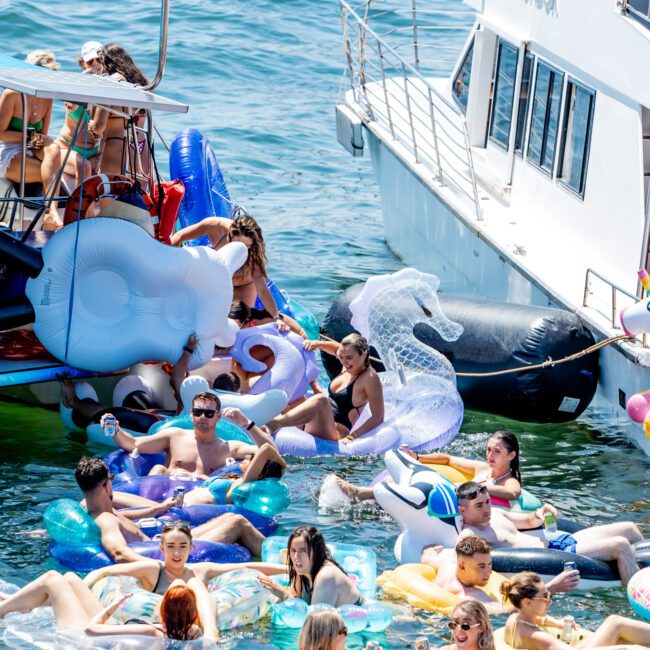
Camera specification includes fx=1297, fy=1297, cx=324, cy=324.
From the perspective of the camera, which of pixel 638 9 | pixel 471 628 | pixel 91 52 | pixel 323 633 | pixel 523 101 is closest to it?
pixel 323 633

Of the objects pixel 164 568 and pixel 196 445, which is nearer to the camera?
pixel 164 568

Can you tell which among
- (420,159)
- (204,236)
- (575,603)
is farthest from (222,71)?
(575,603)

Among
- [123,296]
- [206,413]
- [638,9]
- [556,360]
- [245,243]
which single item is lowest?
[206,413]

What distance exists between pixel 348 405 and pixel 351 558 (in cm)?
254

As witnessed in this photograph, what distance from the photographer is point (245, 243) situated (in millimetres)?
10531

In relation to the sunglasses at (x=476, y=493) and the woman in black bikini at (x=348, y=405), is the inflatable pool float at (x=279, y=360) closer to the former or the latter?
the woman in black bikini at (x=348, y=405)

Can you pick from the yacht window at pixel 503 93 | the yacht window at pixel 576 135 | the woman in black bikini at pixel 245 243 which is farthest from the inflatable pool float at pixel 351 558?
the yacht window at pixel 503 93

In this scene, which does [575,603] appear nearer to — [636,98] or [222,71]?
[636,98]

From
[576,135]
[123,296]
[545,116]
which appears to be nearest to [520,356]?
[576,135]

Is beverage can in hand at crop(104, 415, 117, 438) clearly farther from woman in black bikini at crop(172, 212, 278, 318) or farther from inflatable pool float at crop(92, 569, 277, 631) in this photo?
woman in black bikini at crop(172, 212, 278, 318)

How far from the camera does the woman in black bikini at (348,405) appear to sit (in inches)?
389

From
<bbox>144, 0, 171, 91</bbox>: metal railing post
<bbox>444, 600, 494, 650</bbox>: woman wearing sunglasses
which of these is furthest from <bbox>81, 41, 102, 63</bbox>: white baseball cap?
<bbox>444, 600, 494, 650</bbox>: woman wearing sunglasses

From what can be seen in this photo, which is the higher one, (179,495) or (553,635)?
(553,635)

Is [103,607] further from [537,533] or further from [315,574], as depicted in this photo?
[537,533]
